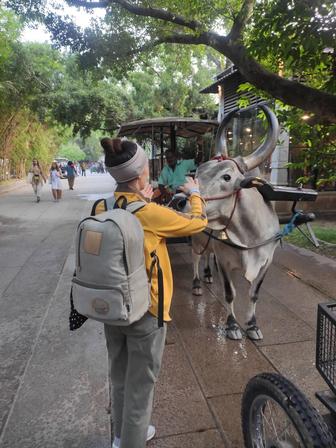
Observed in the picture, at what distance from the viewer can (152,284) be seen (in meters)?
1.90

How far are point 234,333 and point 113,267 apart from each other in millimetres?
2437

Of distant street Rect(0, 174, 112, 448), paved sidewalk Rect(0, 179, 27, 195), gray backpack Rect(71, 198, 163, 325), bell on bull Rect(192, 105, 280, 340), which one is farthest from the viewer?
paved sidewalk Rect(0, 179, 27, 195)

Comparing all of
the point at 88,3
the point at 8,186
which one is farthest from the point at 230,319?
the point at 8,186

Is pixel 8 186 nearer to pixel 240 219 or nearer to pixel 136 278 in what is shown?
pixel 240 219

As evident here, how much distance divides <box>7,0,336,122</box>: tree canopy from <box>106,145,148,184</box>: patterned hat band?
114 inches

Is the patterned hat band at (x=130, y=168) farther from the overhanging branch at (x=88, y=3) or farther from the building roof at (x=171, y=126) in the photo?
the overhanging branch at (x=88, y=3)

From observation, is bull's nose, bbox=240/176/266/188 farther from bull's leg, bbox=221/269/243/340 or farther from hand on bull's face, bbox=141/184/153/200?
hand on bull's face, bbox=141/184/153/200

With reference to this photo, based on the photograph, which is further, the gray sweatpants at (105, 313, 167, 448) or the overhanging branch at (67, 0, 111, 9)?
the overhanging branch at (67, 0, 111, 9)

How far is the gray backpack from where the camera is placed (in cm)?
167

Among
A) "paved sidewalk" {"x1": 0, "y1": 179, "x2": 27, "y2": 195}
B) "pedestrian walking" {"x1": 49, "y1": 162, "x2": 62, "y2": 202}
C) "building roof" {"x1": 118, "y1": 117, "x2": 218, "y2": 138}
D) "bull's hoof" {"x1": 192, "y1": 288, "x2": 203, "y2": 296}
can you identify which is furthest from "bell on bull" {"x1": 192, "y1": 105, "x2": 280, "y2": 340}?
"paved sidewalk" {"x1": 0, "y1": 179, "x2": 27, "y2": 195}

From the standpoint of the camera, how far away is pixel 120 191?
1.97m

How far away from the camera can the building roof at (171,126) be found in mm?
7105

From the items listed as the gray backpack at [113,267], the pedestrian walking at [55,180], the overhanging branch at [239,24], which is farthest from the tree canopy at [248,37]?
the pedestrian walking at [55,180]

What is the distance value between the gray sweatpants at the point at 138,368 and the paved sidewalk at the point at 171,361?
0.55 meters
